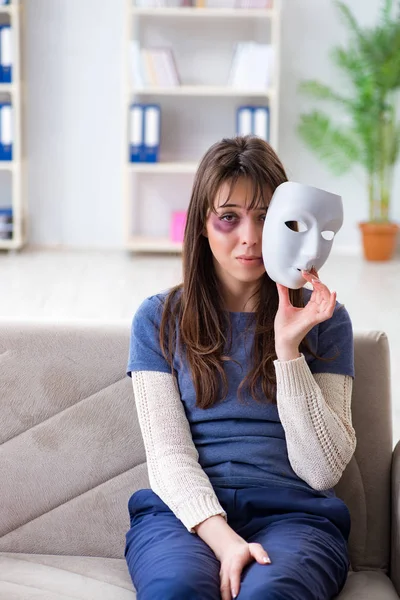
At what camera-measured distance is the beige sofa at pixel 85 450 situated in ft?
5.20

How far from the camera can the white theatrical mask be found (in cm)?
141

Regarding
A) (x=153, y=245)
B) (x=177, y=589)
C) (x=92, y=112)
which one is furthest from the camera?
(x=92, y=112)

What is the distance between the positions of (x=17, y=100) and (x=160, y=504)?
4.77 meters

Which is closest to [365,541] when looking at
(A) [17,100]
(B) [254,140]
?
(B) [254,140]

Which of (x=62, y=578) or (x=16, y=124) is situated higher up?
(x=16, y=124)

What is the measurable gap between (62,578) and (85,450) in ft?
0.78

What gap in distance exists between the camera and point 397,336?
13.2 feet

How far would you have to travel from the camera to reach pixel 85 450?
5.29 ft

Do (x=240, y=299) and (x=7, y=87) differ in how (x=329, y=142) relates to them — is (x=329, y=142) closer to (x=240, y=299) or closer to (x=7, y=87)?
(x=7, y=87)

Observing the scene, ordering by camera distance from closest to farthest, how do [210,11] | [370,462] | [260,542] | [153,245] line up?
1. [260,542]
2. [370,462]
3. [210,11]
4. [153,245]

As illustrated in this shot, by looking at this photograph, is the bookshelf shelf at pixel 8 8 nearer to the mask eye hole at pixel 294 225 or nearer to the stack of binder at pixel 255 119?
the stack of binder at pixel 255 119

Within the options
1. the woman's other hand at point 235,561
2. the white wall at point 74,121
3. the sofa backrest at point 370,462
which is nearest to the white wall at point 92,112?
the white wall at point 74,121

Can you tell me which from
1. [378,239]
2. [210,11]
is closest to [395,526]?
[378,239]

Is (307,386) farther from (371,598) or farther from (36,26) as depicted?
(36,26)
